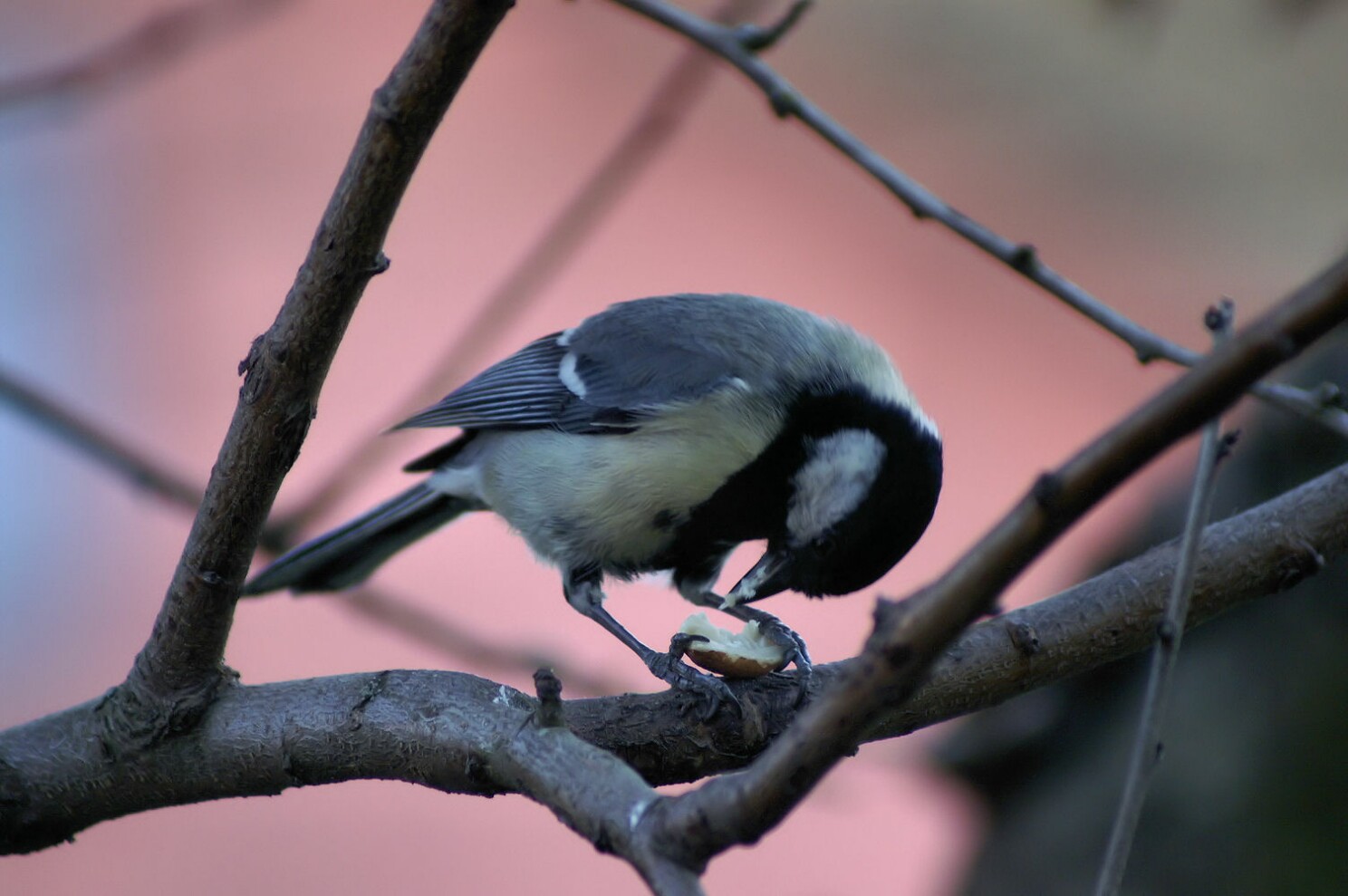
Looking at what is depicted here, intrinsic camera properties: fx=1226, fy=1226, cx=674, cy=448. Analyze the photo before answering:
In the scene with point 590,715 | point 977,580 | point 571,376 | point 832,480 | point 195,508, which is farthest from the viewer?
point 571,376

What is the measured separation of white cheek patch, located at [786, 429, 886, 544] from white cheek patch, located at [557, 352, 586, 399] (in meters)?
0.55

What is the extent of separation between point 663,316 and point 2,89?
4.37 ft

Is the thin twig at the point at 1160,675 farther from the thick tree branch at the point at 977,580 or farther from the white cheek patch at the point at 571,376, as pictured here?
the white cheek patch at the point at 571,376

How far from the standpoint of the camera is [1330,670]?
8.22ft

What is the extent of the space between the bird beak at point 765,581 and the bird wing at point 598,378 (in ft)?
1.15

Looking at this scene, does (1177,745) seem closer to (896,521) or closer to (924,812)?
(896,521)

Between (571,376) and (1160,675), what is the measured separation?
1.76m

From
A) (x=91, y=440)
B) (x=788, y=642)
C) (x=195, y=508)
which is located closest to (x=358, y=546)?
(x=195, y=508)

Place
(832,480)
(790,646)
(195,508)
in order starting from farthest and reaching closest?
(832,480)
(790,646)
(195,508)

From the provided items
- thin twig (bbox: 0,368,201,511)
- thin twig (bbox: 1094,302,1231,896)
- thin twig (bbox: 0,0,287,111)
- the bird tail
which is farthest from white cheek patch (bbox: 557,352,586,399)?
thin twig (bbox: 1094,302,1231,896)

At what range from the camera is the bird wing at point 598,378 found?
96.8 inches

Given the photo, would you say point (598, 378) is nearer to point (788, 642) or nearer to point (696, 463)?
point (696, 463)

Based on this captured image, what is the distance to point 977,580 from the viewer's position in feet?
2.80

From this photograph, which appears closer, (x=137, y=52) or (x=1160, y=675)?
(x=1160, y=675)
